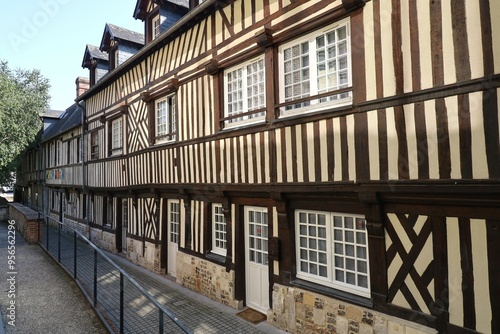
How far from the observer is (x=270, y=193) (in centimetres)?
528

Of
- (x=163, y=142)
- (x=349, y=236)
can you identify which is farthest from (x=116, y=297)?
(x=349, y=236)

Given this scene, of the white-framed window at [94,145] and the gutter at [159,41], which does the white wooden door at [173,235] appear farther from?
the white-framed window at [94,145]

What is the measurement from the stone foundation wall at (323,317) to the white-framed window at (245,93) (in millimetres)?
3123

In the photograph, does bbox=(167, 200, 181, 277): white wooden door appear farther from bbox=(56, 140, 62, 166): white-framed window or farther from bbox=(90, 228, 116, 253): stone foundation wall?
bbox=(56, 140, 62, 166): white-framed window

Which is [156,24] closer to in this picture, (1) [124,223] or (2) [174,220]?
(2) [174,220]

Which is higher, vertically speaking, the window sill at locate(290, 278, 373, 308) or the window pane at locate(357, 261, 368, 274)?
the window pane at locate(357, 261, 368, 274)

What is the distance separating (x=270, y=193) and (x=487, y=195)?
2991 millimetres

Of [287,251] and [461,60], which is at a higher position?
[461,60]

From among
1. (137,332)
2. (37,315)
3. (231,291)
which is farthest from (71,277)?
(231,291)

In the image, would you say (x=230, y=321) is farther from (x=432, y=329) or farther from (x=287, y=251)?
(x=432, y=329)

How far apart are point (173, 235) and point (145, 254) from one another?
1530 millimetres

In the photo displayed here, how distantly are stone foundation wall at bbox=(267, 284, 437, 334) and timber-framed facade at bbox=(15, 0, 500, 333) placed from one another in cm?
2

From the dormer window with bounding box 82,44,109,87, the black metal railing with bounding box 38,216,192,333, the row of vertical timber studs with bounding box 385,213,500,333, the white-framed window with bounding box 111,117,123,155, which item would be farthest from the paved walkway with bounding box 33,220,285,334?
the dormer window with bounding box 82,44,109,87

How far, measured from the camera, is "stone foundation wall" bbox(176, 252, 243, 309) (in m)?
6.18
